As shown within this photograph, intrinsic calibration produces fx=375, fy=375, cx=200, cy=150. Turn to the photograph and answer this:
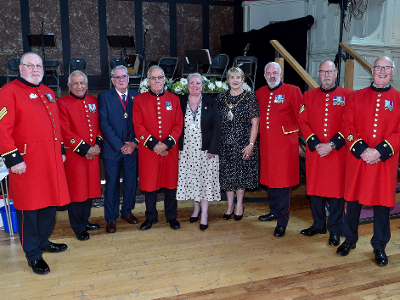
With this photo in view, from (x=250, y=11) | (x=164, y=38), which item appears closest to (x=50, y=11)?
(x=164, y=38)

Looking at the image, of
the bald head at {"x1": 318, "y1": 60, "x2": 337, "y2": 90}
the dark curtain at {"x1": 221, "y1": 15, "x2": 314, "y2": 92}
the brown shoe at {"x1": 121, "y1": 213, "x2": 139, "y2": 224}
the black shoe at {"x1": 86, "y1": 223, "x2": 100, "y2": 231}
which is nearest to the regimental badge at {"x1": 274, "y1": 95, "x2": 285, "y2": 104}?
the bald head at {"x1": 318, "y1": 60, "x2": 337, "y2": 90}

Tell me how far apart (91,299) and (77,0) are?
974cm

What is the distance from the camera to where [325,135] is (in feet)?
10.5

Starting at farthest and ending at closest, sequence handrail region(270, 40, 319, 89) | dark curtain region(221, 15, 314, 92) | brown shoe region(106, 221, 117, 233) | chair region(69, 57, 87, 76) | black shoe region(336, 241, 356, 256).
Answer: chair region(69, 57, 87, 76), dark curtain region(221, 15, 314, 92), handrail region(270, 40, 319, 89), brown shoe region(106, 221, 117, 233), black shoe region(336, 241, 356, 256)

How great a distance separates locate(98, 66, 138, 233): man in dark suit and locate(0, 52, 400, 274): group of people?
0.03 feet

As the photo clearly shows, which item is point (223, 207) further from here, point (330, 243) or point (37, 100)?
point (37, 100)

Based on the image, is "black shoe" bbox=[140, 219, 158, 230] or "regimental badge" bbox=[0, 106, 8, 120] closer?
"regimental badge" bbox=[0, 106, 8, 120]

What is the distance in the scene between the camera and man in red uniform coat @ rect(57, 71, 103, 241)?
327cm

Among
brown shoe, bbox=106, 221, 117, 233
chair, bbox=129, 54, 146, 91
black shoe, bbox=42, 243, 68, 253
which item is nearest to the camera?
black shoe, bbox=42, 243, 68, 253

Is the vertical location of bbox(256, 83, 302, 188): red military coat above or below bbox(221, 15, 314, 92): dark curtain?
below

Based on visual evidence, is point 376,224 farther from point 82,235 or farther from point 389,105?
point 82,235

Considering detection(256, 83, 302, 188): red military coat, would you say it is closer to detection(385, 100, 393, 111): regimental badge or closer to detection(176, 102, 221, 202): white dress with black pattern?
detection(176, 102, 221, 202): white dress with black pattern

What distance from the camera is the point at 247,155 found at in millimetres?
3705

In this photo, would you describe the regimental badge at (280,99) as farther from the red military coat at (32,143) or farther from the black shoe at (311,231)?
the red military coat at (32,143)
